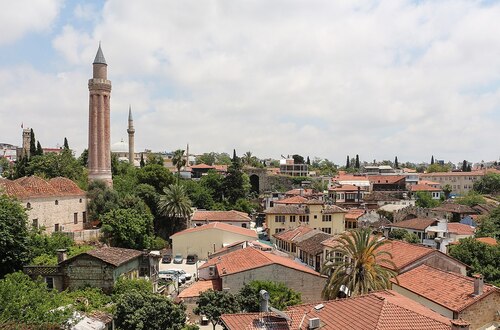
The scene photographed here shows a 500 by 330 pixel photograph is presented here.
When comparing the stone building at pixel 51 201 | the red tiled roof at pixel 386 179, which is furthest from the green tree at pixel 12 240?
the red tiled roof at pixel 386 179

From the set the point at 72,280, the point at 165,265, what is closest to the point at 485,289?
the point at 72,280

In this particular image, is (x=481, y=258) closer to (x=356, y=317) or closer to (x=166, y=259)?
(x=356, y=317)

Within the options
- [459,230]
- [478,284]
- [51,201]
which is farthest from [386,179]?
[478,284]

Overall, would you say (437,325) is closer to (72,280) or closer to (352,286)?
(352,286)

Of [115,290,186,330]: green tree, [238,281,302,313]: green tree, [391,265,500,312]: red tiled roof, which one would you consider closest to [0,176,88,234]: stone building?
[115,290,186,330]: green tree

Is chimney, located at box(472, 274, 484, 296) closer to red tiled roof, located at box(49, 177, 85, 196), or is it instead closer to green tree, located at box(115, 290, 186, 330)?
green tree, located at box(115, 290, 186, 330)

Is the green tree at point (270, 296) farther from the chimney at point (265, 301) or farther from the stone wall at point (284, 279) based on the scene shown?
the chimney at point (265, 301)
